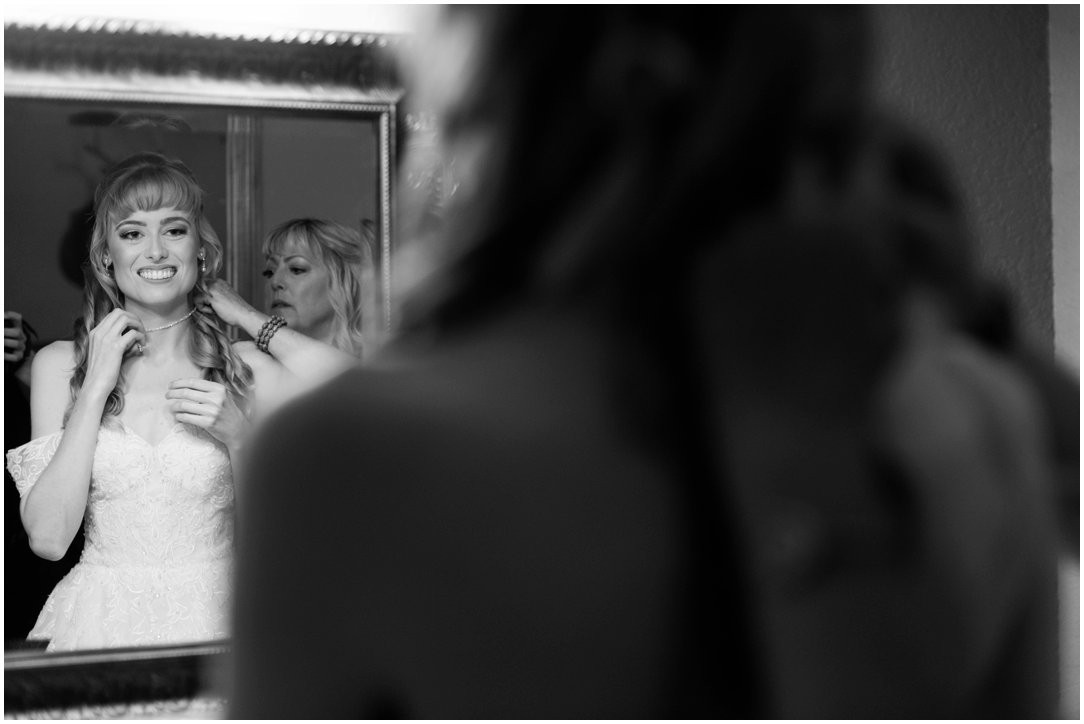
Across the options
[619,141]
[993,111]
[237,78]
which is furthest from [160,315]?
[993,111]

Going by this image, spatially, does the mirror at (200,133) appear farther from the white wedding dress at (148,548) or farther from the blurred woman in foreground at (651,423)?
the blurred woman in foreground at (651,423)

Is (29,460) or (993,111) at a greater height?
(993,111)

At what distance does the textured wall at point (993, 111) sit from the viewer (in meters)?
0.98

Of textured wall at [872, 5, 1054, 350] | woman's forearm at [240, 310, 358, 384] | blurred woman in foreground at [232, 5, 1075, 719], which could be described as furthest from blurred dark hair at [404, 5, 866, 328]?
textured wall at [872, 5, 1054, 350]

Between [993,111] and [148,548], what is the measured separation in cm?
87

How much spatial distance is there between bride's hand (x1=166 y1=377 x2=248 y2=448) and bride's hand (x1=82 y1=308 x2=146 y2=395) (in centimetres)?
5

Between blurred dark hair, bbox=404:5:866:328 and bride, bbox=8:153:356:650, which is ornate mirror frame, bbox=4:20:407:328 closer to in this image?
bride, bbox=8:153:356:650

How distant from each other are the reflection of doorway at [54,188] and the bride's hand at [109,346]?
2 centimetres

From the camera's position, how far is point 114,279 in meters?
0.84

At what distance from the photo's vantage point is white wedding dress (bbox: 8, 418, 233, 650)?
0.83 meters

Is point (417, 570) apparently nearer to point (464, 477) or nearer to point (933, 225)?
point (464, 477)

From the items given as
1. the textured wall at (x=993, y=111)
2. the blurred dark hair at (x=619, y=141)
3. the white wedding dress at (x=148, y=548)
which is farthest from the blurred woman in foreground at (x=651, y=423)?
the textured wall at (x=993, y=111)

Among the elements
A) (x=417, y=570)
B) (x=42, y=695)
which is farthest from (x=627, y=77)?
(x=42, y=695)

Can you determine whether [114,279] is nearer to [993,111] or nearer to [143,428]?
[143,428]
